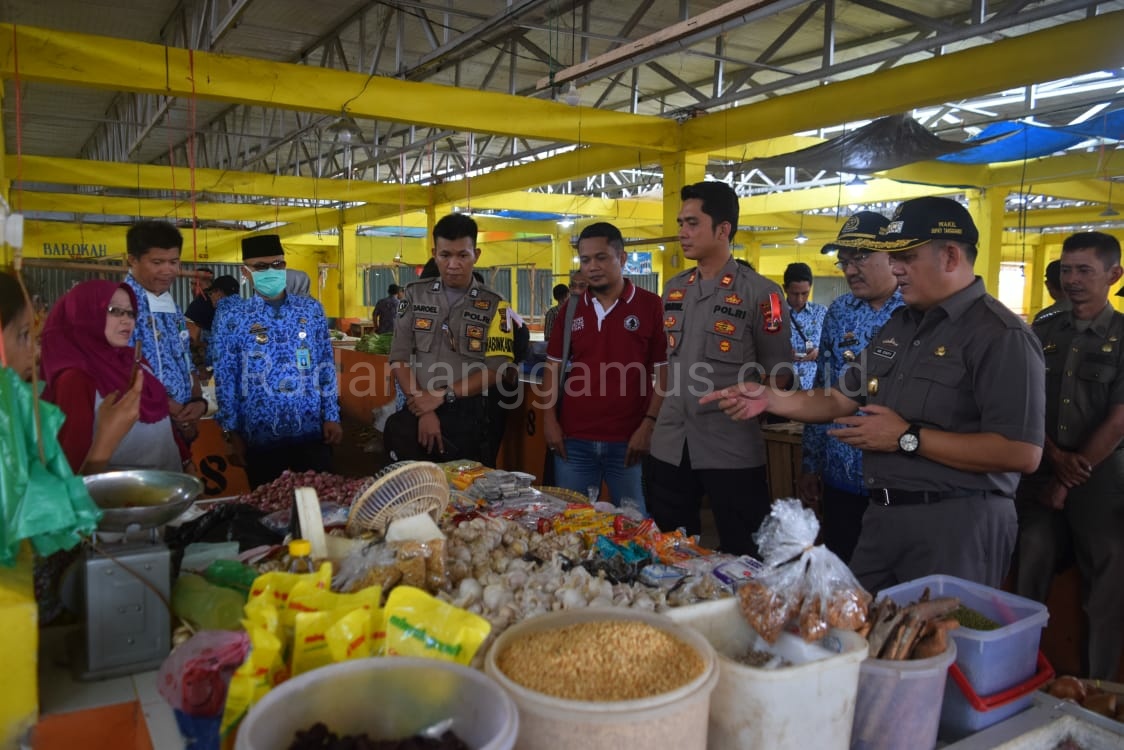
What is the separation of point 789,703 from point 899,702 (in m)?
0.28

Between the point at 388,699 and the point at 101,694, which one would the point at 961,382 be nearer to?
the point at 388,699

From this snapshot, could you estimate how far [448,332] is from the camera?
13.3ft

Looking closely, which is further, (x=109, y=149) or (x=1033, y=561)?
(x=109, y=149)

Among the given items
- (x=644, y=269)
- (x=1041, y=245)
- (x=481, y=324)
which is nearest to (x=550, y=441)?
(x=481, y=324)

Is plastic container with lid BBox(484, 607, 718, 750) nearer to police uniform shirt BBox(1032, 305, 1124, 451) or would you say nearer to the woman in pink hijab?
the woman in pink hijab

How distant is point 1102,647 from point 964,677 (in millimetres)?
2363

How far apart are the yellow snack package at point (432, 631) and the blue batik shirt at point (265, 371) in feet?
8.66

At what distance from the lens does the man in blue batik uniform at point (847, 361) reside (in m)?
3.37

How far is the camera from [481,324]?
13.2 feet

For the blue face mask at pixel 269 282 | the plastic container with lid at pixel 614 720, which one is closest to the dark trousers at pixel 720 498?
the blue face mask at pixel 269 282

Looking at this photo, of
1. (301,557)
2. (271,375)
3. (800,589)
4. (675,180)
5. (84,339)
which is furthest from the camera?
(675,180)

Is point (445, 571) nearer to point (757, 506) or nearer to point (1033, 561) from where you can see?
point (757, 506)

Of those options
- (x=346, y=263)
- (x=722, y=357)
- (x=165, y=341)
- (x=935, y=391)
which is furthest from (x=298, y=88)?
(x=346, y=263)

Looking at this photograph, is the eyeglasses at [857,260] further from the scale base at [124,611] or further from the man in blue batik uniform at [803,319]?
the man in blue batik uniform at [803,319]
